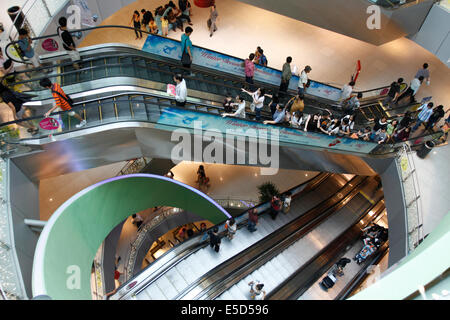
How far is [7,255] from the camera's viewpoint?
5.00 meters

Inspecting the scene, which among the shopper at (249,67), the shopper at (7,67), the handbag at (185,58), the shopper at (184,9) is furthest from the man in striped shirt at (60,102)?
the shopper at (184,9)

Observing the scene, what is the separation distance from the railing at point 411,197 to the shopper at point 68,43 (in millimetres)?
9427

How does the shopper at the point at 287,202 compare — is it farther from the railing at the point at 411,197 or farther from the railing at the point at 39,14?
the railing at the point at 39,14

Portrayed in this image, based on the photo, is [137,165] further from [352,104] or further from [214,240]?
[352,104]

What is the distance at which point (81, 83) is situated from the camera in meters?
7.20

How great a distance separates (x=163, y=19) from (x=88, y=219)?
31.3ft

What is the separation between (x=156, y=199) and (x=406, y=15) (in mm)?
10665

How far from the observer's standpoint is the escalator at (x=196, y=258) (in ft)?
21.6

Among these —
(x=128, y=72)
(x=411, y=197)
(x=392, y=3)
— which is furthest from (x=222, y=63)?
(x=411, y=197)

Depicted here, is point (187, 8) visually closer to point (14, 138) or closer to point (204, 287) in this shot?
point (14, 138)

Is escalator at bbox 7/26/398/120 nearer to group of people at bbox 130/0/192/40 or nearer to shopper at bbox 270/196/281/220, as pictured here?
shopper at bbox 270/196/281/220

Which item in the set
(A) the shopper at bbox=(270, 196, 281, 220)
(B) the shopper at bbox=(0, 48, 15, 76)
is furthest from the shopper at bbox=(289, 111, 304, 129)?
(B) the shopper at bbox=(0, 48, 15, 76)
